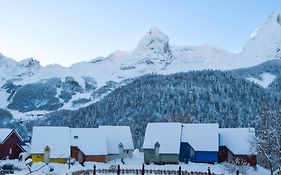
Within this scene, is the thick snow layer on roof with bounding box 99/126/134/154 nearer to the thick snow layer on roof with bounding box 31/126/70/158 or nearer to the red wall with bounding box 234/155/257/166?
the thick snow layer on roof with bounding box 31/126/70/158

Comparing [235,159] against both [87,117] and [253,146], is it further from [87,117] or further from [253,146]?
[87,117]

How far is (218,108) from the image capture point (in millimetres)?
192125

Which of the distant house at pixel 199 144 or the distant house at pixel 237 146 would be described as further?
the distant house at pixel 199 144

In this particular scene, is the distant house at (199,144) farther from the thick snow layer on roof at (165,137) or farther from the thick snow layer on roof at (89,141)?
the thick snow layer on roof at (89,141)

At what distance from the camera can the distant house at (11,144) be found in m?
75.9

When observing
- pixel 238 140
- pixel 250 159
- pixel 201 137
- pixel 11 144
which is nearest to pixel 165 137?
pixel 201 137

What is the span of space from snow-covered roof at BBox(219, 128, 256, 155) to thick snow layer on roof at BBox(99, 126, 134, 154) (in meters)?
15.6

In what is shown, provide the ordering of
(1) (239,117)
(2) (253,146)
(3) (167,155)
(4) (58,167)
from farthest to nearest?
(1) (239,117) → (3) (167,155) → (2) (253,146) → (4) (58,167)

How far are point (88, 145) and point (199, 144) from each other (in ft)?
54.7

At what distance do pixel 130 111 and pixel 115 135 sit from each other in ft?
363

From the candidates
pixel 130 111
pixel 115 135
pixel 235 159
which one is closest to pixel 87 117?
pixel 130 111

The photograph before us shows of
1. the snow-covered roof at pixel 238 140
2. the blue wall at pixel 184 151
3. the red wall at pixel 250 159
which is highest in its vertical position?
the snow-covered roof at pixel 238 140

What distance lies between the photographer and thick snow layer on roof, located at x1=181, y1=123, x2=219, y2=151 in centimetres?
7088

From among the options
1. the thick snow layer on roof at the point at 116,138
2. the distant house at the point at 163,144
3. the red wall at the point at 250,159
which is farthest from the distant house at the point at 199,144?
the thick snow layer on roof at the point at 116,138
